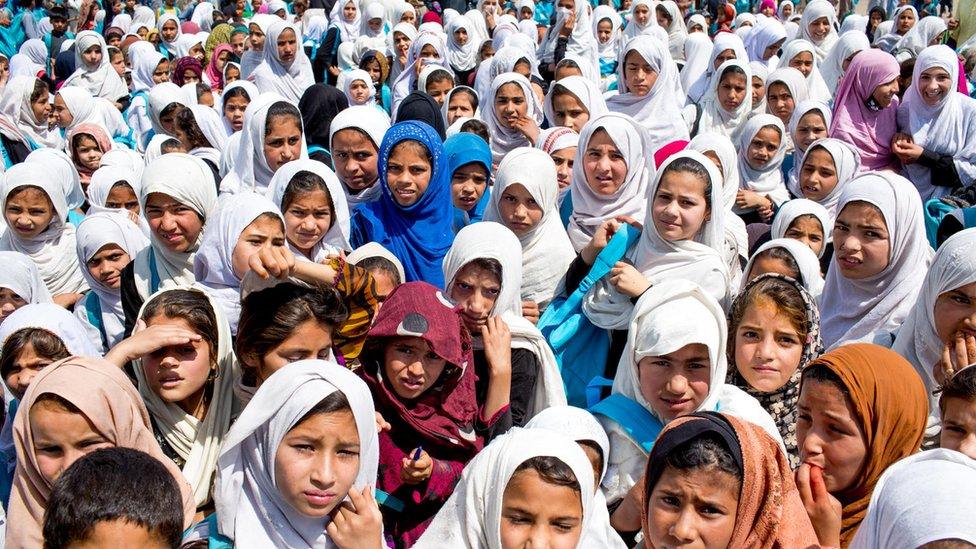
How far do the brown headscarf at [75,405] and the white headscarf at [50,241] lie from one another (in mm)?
2562

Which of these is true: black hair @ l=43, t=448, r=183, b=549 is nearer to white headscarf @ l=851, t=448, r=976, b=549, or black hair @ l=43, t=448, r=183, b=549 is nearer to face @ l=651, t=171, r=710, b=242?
white headscarf @ l=851, t=448, r=976, b=549

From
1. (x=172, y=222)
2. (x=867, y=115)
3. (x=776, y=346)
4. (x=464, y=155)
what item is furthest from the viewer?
(x=867, y=115)

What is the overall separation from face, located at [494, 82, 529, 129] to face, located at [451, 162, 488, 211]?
57.0 inches

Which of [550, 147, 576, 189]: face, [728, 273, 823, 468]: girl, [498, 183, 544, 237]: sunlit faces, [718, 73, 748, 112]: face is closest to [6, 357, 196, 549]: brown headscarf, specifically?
[728, 273, 823, 468]: girl

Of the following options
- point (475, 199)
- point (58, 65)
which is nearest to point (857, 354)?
point (475, 199)

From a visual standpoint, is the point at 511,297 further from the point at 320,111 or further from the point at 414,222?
the point at 320,111

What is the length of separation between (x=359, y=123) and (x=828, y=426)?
3.24 metres

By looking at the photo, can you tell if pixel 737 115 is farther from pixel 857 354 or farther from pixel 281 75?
pixel 857 354

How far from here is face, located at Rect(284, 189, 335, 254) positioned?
13.8 feet

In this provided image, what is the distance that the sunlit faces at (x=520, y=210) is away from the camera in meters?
4.43

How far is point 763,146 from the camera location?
618cm

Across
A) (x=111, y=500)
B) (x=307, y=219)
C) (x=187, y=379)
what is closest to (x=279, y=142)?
(x=307, y=219)

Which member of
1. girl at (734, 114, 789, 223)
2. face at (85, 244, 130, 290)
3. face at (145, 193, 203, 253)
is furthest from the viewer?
girl at (734, 114, 789, 223)

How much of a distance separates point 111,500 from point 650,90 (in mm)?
5876
